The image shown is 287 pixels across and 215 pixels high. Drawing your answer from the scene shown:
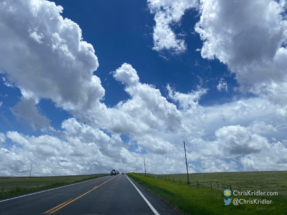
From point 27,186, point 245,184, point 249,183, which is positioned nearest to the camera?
point 27,186

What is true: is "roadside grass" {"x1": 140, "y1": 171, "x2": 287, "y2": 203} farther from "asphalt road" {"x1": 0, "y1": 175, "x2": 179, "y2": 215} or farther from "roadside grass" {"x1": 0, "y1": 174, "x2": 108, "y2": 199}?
"roadside grass" {"x1": 0, "y1": 174, "x2": 108, "y2": 199}

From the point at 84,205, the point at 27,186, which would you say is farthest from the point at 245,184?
the point at 84,205

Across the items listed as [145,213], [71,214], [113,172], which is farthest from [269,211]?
[113,172]

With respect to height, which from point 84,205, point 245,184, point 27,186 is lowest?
point 245,184

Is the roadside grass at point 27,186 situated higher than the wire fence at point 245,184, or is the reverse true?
the roadside grass at point 27,186

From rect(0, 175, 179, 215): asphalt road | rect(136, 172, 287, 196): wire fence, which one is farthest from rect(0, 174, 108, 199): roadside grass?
rect(136, 172, 287, 196): wire fence

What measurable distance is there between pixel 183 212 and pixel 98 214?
408cm

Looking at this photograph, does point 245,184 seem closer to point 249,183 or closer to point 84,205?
point 249,183

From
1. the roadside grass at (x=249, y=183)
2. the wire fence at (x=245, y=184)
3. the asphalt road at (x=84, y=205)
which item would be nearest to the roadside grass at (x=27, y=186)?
the asphalt road at (x=84, y=205)

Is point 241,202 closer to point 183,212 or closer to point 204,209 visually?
point 204,209

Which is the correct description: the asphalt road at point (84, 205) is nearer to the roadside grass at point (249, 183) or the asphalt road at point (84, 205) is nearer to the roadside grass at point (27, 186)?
the roadside grass at point (27, 186)

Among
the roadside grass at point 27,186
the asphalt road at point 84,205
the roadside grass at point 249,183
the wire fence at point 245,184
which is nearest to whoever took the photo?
the asphalt road at point 84,205

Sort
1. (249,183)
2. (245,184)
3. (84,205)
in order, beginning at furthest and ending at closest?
(249,183)
(245,184)
(84,205)

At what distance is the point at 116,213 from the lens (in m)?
9.39
